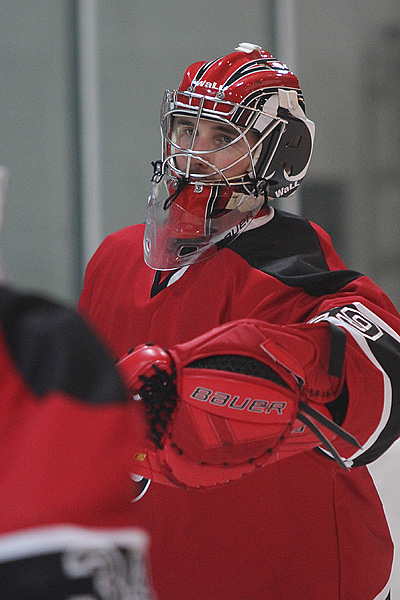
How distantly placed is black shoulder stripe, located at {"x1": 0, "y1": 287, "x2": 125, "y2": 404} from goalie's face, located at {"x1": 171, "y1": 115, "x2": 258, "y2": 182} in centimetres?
90

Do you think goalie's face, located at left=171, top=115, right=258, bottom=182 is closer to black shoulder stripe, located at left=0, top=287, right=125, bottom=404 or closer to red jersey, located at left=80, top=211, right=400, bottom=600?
red jersey, located at left=80, top=211, right=400, bottom=600

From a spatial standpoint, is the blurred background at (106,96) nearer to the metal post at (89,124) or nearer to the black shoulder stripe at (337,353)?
the metal post at (89,124)

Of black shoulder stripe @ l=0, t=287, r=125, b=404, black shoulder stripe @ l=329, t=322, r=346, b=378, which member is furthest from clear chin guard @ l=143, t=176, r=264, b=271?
black shoulder stripe @ l=0, t=287, r=125, b=404

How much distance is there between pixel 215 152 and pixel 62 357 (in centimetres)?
94

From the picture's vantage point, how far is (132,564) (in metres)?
0.33

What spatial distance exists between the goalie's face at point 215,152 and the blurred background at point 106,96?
3.85ft

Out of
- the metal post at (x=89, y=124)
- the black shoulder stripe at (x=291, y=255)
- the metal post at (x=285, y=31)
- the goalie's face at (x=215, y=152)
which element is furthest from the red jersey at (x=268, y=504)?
the metal post at (x=285, y=31)

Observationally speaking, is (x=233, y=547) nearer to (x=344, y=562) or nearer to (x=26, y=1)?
(x=344, y=562)

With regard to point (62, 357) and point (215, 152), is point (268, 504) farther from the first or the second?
point (62, 357)

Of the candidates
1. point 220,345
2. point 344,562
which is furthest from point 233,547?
point 220,345

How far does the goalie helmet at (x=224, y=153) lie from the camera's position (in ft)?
4.01

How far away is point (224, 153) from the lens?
1.23m

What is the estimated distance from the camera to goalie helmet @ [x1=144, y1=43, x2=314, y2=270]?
1.22 m

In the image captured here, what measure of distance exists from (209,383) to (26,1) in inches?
91.6
